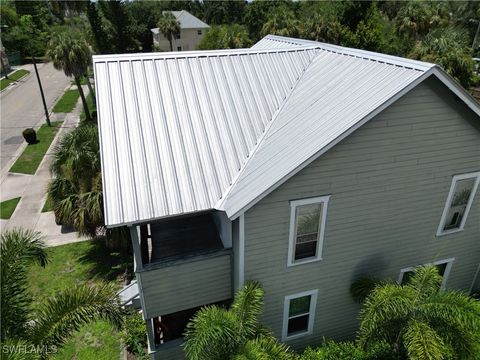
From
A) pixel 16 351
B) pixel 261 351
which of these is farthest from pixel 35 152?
pixel 261 351

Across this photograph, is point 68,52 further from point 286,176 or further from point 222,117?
point 286,176

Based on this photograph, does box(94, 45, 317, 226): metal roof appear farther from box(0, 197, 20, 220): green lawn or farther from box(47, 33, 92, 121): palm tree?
box(47, 33, 92, 121): palm tree

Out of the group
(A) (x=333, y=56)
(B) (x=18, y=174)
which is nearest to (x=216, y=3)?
(B) (x=18, y=174)

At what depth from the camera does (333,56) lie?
38.1 ft

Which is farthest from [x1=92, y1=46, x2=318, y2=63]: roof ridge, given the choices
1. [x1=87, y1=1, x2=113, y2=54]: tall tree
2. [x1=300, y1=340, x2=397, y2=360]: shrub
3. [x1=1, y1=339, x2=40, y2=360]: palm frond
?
[x1=87, y1=1, x2=113, y2=54]: tall tree

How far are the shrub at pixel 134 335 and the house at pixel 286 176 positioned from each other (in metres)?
1.01

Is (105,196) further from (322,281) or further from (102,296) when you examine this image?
(322,281)

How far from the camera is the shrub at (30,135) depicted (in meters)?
30.1

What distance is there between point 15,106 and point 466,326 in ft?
157

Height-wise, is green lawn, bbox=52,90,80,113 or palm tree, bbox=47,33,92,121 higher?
palm tree, bbox=47,33,92,121

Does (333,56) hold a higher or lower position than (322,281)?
higher

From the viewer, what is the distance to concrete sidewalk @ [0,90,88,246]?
18797mm

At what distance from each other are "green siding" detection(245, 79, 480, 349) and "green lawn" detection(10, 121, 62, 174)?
23228 millimetres

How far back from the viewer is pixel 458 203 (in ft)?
35.1
